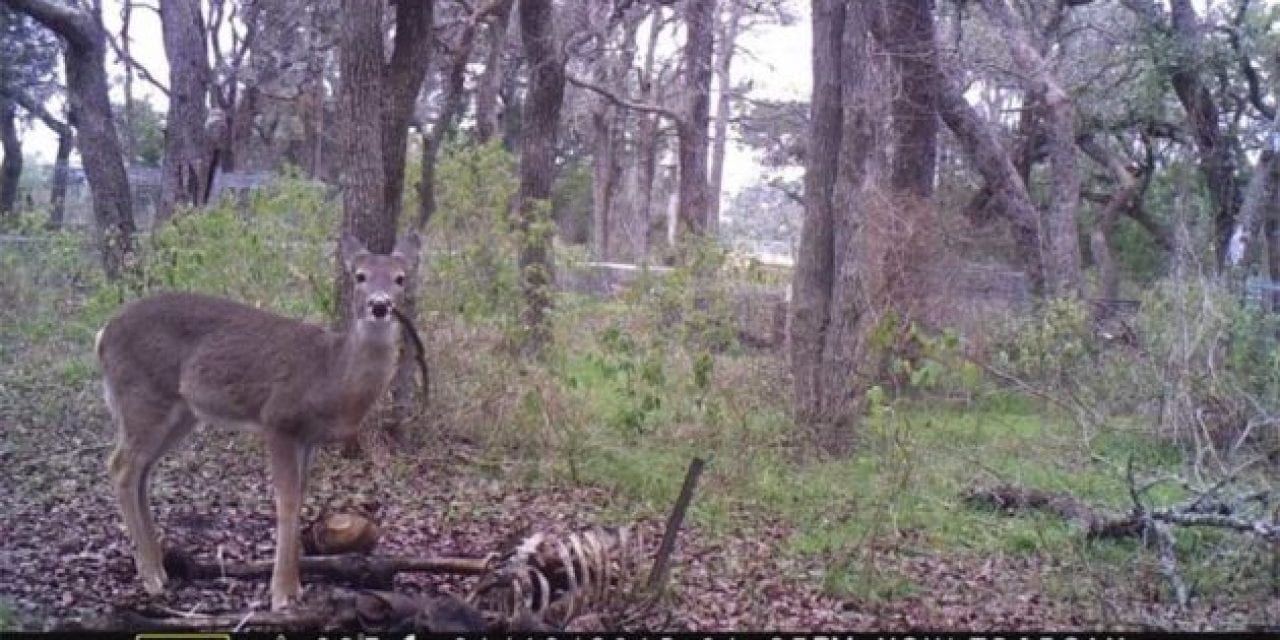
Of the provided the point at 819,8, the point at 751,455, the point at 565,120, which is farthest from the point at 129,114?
the point at 751,455

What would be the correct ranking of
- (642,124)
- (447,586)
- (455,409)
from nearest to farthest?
(447,586) < (455,409) < (642,124)

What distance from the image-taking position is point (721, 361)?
350 inches

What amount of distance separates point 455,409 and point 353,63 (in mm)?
2254

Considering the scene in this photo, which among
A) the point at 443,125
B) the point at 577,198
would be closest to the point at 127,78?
the point at 577,198

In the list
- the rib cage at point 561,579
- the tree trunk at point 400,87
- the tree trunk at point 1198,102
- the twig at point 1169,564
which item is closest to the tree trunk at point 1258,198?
the tree trunk at point 1198,102

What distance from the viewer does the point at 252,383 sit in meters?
5.66

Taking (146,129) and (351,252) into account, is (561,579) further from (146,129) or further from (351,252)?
(146,129)

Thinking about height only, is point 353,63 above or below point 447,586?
above

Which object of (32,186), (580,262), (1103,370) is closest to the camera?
(580,262)

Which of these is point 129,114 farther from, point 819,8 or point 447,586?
point 447,586

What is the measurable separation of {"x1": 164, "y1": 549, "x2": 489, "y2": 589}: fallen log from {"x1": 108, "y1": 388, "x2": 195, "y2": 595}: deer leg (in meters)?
0.12

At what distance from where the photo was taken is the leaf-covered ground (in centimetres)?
572

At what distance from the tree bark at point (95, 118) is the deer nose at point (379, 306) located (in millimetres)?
8179

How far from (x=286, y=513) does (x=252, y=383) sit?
582 millimetres
